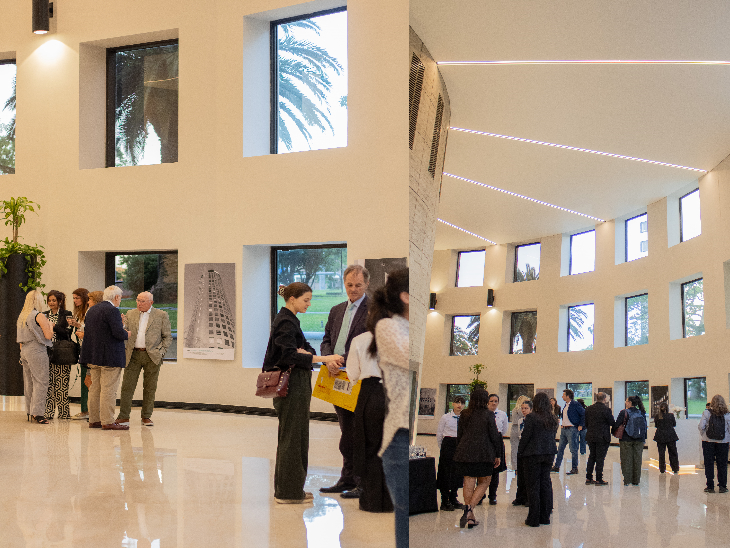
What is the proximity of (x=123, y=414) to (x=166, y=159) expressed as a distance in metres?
4.83

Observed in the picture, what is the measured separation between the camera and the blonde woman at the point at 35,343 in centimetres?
691

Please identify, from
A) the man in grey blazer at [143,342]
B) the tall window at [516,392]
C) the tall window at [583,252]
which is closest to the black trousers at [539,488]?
the tall window at [516,392]

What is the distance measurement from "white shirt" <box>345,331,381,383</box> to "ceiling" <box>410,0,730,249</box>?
73 cm

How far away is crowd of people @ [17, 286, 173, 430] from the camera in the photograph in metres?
6.55

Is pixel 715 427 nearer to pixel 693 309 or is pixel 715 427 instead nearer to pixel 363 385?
pixel 693 309

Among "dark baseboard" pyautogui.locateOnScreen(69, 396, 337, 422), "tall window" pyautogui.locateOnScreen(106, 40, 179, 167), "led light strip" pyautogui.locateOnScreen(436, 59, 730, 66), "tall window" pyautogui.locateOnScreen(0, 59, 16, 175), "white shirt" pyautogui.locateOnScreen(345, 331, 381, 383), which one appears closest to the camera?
"led light strip" pyautogui.locateOnScreen(436, 59, 730, 66)

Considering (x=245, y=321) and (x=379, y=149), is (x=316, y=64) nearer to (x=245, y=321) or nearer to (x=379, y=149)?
(x=379, y=149)

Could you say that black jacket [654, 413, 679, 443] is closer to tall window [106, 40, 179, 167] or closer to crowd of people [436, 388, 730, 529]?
crowd of people [436, 388, 730, 529]

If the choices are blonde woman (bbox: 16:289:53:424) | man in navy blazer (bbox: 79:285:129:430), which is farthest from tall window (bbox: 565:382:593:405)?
blonde woman (bbox: 16:289:53:424)

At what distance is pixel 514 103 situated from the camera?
5.17 ft

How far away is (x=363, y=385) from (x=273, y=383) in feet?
4.10

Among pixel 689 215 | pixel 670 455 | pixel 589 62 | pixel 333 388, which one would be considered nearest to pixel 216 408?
pixel 333 388

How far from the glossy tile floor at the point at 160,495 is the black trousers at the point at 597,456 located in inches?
28.1

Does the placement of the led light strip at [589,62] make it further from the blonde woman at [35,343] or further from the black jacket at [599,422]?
the blonde woman at [35,343]
